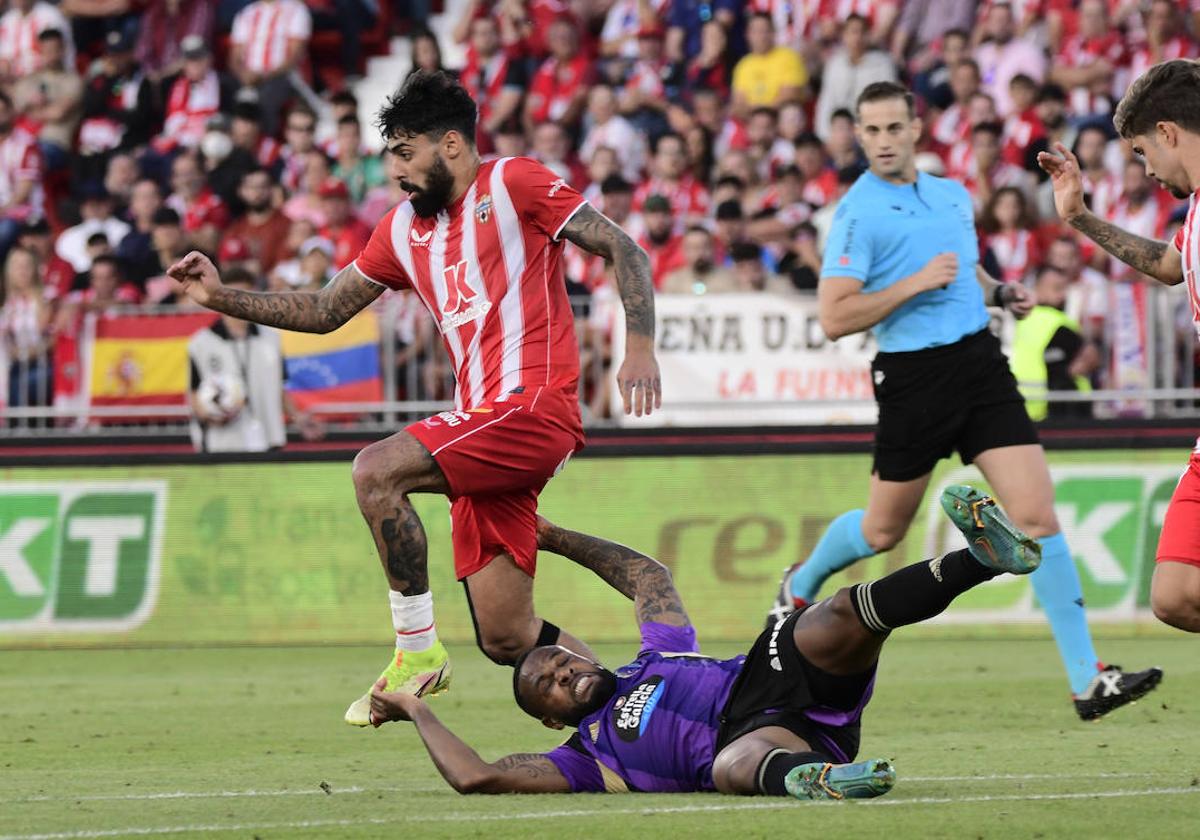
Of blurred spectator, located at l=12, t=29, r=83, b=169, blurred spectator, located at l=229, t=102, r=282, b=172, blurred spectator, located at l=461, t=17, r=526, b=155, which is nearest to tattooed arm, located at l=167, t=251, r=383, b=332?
blurred spectator, located at l=461, t=17, r=526, b=155

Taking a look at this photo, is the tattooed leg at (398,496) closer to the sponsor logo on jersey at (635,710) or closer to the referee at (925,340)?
the sponsor logo on jersey at (635,710)

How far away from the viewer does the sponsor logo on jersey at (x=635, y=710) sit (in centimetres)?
688

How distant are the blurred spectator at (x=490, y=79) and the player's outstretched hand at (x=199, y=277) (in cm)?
1107

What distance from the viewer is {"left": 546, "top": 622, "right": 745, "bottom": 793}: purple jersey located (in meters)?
6.88

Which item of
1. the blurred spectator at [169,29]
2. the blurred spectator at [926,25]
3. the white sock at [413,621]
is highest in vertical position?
the blurred spectator at [169,29]

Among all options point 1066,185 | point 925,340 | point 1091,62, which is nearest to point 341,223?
point 1091,62

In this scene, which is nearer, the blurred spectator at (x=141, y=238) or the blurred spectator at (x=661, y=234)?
the blurred spectator at (x=661, y=234)

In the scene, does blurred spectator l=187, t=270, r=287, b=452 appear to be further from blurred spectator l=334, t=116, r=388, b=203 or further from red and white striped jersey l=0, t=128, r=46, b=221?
red and white striped jersey l=0, t=128, r=46, b=221

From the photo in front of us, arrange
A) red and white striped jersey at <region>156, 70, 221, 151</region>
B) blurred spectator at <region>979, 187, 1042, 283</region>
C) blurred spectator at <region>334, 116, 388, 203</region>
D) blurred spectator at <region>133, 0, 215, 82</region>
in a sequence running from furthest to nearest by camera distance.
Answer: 1. blurred spectator at <region>133, 0, 215, 82</region>
2. red and white striped jersey at <region>156, 70, 221, 151</region>
3. blurred spectator at <region>334, 116, 388, 203</region>
4. blurred spectator at <region>979, 187, 1042, 283</region>

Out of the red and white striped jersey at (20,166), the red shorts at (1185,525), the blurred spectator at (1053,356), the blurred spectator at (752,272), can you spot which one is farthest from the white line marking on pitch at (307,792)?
the red and white striped jersey at (20,166)

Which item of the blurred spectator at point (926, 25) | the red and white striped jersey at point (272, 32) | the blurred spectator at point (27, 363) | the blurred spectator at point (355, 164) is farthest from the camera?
the red and white striped jersey at point (272, 32)

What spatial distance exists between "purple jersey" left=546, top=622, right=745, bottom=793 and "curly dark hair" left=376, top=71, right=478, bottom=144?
234cm

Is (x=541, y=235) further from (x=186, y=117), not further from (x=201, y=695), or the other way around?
(x=186, y=117)

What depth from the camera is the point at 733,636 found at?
1367cm
